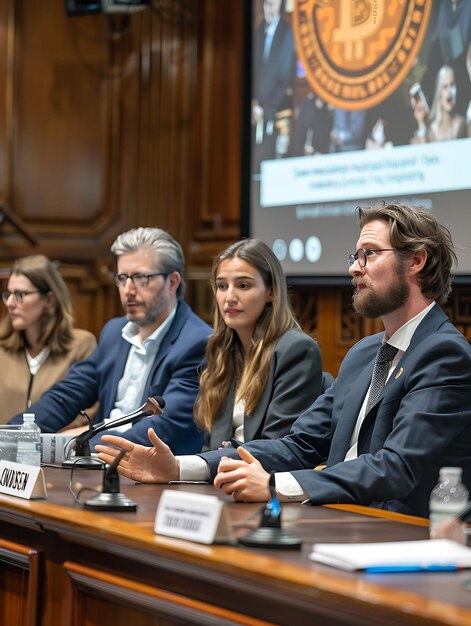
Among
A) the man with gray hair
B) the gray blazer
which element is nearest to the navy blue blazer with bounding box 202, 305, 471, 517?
the gray blazer

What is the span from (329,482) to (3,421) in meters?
2.50

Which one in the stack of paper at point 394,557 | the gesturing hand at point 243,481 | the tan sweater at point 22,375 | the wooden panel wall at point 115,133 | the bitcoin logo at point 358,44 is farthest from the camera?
the wooden panel wall at point 115,133

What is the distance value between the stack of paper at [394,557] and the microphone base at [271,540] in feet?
0.13

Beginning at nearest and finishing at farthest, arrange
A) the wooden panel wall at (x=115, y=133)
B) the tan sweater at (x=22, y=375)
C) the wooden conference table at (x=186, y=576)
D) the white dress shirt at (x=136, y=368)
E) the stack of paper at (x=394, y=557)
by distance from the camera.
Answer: the wooden conference table at (x=186, y=576) → the stack of paper at (x=394, y=557) → the white dress shirt at (x=136, y=368) → the tan sweater at (x=22, y=375) → the wooden panel wall at (x=115, y=133)

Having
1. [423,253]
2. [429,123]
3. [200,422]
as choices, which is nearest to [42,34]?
[429,123]

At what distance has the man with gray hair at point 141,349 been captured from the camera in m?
3.73

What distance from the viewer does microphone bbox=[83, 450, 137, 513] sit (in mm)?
2164

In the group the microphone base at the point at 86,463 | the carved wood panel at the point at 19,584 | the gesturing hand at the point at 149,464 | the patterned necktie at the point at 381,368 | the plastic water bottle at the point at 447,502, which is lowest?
the carved wood panel at the point at 19,584

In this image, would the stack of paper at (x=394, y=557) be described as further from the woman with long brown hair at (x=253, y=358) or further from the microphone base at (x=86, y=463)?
the woman with long brown hair at (x=253, y=358)

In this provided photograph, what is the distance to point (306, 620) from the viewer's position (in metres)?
1.53

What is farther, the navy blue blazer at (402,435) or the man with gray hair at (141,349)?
the man with gray hair at (141,349)

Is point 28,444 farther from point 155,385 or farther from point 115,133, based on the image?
point 115,133

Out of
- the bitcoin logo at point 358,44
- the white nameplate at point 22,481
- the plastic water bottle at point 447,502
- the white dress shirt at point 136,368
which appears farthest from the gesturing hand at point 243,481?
the bitcoin logo at point 358,44

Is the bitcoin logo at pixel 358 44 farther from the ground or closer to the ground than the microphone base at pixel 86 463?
farther from the ground
